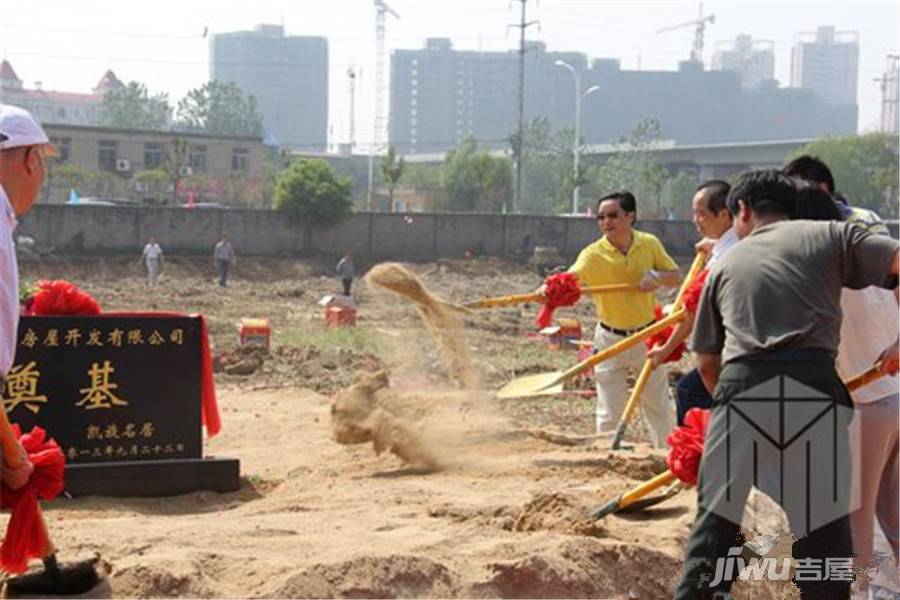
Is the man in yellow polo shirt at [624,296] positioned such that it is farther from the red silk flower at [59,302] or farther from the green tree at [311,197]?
the green tree at [311,197]

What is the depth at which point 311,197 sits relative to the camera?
44469 millimetres

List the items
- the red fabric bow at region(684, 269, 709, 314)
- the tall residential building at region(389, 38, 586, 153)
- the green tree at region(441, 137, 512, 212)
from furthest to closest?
the tall residential building at region(389, 38, 586, 153) < the green tree at region(441, 137, 512, 212) < the red fabric bow at region(684, 269, 709, 314)

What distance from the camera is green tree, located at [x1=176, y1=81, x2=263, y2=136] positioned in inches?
4326

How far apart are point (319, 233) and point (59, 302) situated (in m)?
37.1

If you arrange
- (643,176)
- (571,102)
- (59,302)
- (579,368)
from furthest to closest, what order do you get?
(571,102), (643,176), (579,368), (59,302)

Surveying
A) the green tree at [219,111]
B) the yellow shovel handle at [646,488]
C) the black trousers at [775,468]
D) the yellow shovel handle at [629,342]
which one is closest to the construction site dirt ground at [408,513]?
the yellow shovel handle at [646,488]

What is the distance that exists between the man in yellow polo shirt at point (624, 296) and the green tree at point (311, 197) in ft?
115

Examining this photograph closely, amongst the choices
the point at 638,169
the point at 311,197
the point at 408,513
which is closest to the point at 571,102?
the point at 638,169

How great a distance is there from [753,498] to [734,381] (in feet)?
6.86

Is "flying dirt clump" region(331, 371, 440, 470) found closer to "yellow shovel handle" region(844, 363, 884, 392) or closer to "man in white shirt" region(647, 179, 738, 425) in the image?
"man in white shirt" region(647, 179, 738, 425)

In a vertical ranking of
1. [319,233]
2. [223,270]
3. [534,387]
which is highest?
[534,387]

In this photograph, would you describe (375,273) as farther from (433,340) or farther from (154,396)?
(154,396)

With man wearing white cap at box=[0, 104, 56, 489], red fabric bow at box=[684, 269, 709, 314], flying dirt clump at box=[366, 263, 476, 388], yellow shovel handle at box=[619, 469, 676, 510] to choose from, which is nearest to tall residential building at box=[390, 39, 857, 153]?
flying dirt clump at box=[366, 263, 476, 388]

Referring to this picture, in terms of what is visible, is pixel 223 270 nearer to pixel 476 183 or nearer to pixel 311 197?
pixel 311 197
